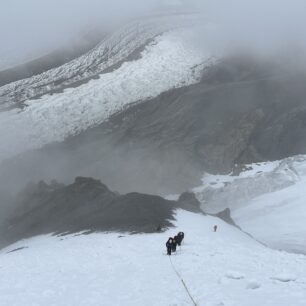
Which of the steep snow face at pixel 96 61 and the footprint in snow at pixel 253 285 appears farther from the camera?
the steep snow face at pixel 96 61

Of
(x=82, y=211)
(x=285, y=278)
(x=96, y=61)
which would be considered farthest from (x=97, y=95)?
(x=285, y=278)

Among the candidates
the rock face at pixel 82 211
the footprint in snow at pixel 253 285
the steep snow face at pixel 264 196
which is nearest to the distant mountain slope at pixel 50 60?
the rock face at pixel 82 211

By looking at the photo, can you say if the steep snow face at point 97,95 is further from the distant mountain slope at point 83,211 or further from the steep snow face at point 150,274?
the steep snow face at point 150,274

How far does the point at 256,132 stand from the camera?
216 ft

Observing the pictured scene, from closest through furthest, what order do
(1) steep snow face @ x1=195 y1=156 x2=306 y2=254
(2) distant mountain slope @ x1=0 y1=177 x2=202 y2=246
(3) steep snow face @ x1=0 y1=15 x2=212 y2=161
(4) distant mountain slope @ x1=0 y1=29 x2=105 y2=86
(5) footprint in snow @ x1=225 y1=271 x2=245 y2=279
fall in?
(5) footprint in snow @ x1=225 y1=271 x2=245 y2=279 < (2) distant mountain slope @ x1=0 y1=177 x2=202 y2=246 < (1) steep snow face @ x1=195 y1=156 x2=306 y2=254 < (3) steep snow face @ x1=0 y1=15 x2=212 y2=161 < (4) distant mountain slope @ x1=0 y1=29 x2=105 y2=86

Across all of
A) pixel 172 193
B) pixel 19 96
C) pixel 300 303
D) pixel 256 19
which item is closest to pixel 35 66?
pixel 19 96

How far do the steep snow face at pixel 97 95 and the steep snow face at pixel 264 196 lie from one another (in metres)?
16.9

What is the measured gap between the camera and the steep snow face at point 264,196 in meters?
49.6

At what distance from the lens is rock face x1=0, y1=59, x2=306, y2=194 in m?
61.3

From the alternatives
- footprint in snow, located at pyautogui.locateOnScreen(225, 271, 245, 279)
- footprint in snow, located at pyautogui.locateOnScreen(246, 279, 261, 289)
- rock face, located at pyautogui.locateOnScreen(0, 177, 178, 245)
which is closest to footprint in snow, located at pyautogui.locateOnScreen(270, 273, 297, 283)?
footprint in snow, located at pyautogui.locateOnScreen(246, 279, 261, 289)

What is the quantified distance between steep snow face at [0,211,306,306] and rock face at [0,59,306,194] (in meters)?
29.7

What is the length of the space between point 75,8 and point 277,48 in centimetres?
5839

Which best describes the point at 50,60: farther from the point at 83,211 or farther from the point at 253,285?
the point at 253,285

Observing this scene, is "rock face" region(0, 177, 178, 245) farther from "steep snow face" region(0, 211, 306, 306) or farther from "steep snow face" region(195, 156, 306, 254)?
"steep snow face" region(195, 156, 306, 254)
